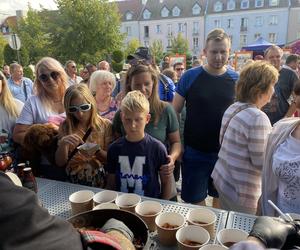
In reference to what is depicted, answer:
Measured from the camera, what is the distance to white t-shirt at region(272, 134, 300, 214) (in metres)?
1.68

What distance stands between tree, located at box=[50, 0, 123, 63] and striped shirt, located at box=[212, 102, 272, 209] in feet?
87.2

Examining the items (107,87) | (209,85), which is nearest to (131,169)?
(209,85)

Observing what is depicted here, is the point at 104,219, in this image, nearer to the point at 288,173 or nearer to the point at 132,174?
the point at 132,174

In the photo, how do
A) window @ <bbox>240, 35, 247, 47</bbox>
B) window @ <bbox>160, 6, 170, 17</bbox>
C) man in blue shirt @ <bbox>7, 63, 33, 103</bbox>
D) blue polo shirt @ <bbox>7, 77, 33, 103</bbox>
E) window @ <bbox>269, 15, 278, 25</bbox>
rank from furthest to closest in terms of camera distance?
window @ <bbox>160, 6, 170, 17</bbox>, window @ <bbox>240, 35, 247, 47</bbox>, window @ <bbox>269, 15, 278, 25</bbox>, man in blue shirt @ <bbox>7, 63, 33, 103</bbox>, blue polo shirt @ <bbox>7, 77, 33, 103</bbox>

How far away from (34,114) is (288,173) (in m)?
2.10

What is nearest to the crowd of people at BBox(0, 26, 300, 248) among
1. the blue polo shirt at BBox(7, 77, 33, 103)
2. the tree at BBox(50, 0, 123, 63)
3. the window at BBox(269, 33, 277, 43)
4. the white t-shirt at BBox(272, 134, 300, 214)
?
the white t-shirt at BBox(272, 134, 300, 214)

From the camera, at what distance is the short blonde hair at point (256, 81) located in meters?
2.16

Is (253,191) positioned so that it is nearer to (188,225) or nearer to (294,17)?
(188,225)

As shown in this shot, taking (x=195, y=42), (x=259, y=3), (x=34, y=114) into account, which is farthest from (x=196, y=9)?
(x=34, y=114)

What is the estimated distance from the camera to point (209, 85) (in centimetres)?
287

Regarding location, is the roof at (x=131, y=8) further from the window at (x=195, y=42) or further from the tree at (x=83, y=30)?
the tree at (x=83, y=30)

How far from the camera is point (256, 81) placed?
2.18 metres

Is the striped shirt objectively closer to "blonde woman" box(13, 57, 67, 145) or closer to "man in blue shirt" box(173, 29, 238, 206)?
"man in blue shirt" box(173, 29, 238, 206)

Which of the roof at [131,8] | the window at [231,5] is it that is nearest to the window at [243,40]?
the window at [231,5]
